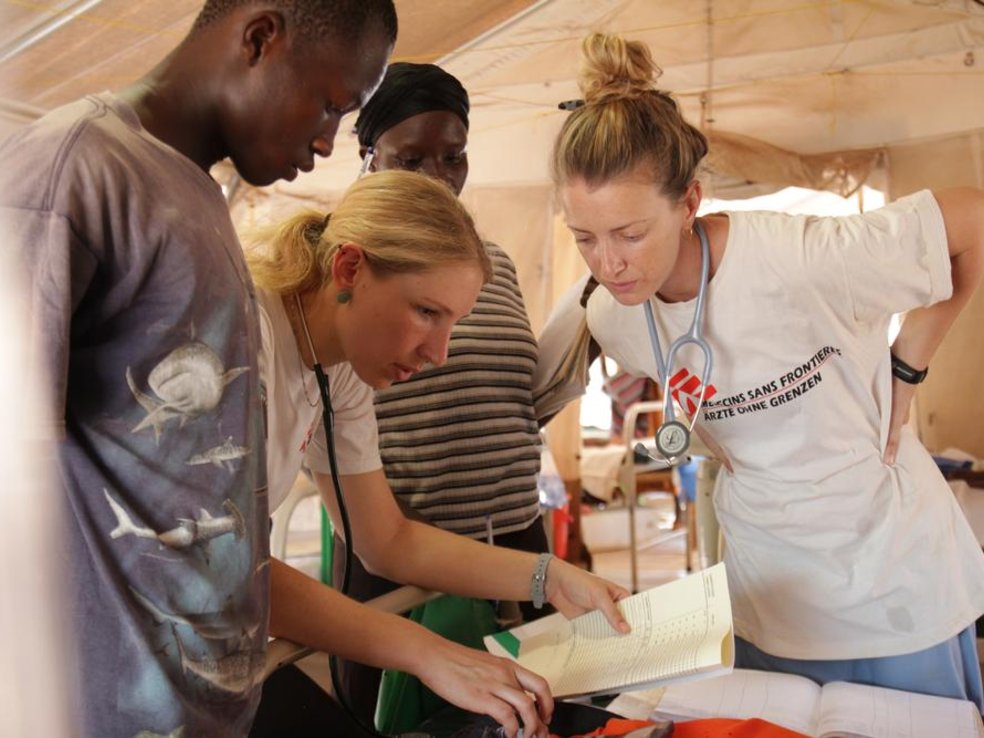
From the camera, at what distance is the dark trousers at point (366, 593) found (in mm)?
1284

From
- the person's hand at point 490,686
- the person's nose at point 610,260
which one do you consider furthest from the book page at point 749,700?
the person's nose at point 610,260

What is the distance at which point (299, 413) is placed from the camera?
3.67 feet

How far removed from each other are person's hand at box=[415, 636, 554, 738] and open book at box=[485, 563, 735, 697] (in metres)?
0.06

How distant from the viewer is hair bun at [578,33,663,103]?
1.23 meters

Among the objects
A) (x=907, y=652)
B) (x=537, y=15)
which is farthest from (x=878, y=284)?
(x=537, y=15)

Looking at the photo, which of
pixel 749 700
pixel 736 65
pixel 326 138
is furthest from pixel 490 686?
pixel 736 65

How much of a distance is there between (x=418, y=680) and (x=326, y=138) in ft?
2.58

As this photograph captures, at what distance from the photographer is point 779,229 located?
1237 mm

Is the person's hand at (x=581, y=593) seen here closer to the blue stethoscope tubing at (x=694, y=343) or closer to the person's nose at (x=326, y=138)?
the blue stethoscope tubing at (x=694, y=343)

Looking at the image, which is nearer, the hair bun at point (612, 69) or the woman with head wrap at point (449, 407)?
the hair bun at point (612, 69)

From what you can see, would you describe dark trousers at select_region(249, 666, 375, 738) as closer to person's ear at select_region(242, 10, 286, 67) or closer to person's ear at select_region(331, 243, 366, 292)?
person's ear at select_region(331, 243, 366, 292)

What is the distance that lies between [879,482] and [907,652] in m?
0.23

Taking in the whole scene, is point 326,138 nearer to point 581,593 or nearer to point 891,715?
point 581,593

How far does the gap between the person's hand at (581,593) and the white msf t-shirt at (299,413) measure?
11.4 inches
